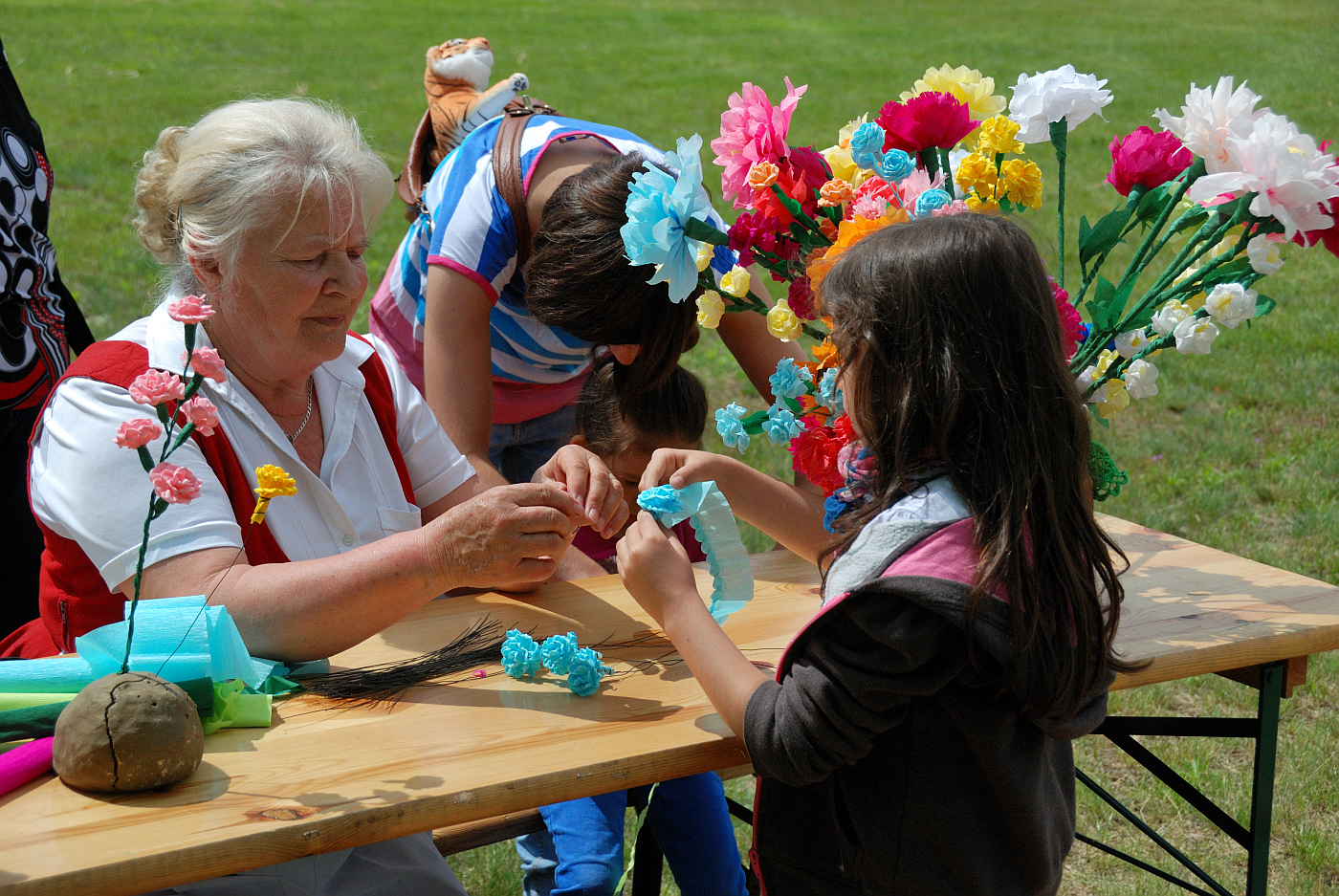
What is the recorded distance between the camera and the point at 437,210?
2680mm

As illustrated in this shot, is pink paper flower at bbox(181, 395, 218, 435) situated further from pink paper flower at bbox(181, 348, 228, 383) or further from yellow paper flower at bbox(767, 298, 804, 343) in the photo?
yellow paper flower at bbox(767, 298, 804, 343)

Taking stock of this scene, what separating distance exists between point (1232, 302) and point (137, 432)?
5.16ft

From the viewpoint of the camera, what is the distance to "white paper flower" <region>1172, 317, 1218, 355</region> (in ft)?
5.86

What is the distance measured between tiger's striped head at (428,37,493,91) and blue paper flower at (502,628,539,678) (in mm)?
2452

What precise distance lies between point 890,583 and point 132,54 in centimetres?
1329

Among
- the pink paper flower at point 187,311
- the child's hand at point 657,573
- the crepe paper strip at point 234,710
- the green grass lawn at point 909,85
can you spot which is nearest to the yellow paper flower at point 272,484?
the pink paper flower at point 187,311

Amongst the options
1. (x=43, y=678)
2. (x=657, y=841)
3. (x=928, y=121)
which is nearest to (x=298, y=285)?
(x=43, y=678)

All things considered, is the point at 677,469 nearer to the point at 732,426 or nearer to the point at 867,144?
the point at 732,426

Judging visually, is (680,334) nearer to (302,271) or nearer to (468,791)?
(302,271)

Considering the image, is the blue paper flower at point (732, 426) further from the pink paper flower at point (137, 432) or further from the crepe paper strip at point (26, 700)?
the crepe paper strip at point (26, 700)

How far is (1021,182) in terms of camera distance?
1.88 meters

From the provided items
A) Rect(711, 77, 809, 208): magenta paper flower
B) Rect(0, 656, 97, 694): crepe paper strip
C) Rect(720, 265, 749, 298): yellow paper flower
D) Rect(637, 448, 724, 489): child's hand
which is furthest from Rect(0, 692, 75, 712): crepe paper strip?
Rect(711, 77, 809, 208): magenta paper flower

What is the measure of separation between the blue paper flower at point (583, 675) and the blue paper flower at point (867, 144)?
3.05 feet

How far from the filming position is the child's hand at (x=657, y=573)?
67.7 inches
